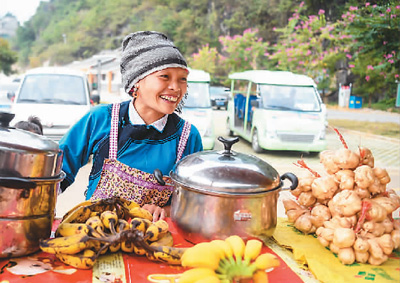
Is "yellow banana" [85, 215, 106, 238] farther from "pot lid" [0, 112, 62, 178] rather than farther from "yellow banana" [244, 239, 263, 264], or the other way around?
"yellow banana" [244, 239, 263, 264]

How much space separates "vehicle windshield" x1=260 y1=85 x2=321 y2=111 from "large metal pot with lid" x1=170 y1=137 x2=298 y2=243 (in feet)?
26.9

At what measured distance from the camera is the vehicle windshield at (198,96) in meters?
9.45

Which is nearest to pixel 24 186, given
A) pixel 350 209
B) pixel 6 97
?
pixel 350 209

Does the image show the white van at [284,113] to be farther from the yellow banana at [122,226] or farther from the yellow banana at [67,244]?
the yellow banana at [67,244]

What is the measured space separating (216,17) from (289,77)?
39.7m

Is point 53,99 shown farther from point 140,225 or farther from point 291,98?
point 140,225

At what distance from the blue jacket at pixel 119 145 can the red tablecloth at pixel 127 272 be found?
0.57 m

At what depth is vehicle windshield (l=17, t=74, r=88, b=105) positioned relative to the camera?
767cm

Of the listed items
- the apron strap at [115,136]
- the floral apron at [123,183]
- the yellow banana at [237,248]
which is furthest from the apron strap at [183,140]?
the yellow banana at [237,248]

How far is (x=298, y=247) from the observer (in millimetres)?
1489

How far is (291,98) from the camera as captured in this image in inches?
375

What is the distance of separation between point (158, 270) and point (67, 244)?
0.30 m

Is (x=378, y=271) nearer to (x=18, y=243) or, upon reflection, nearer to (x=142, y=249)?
(x=142, y=249)

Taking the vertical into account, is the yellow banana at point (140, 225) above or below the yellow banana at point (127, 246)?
above
